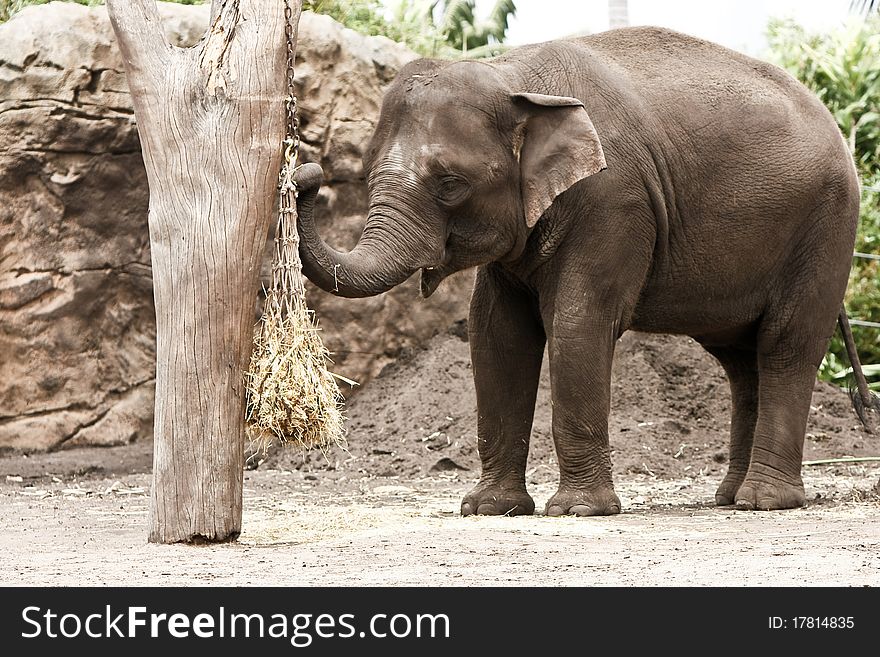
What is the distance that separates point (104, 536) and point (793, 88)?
4.92 metres

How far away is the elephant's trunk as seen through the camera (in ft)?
21.3

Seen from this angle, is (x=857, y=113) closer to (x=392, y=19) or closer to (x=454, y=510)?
(x=392, y=19)

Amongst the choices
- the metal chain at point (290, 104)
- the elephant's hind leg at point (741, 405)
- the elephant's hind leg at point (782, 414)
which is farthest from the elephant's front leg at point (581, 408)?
the metal chain at point (290, 104)

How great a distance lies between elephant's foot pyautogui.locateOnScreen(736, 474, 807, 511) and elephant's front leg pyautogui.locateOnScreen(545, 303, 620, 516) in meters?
0.94

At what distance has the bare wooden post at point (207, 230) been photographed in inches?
246

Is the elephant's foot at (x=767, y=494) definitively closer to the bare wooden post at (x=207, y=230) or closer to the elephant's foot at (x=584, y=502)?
the elephant's foot at (x=584, y=502)

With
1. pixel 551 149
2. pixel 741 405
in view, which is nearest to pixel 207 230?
pixel 551 149

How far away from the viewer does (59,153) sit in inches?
416

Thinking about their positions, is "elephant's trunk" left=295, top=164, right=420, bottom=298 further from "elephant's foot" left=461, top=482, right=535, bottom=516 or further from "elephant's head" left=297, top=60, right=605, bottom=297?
"elephant's foot" left=461, top=482, right=535, bottom=516

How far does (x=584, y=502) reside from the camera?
25.2 feet

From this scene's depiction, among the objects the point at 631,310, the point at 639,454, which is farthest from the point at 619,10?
the point at 631,310

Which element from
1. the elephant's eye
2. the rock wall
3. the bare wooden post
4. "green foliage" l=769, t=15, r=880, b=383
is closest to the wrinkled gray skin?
the elephant's eye

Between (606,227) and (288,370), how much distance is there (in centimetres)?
218

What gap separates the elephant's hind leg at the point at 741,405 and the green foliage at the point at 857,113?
4569 millimetres
